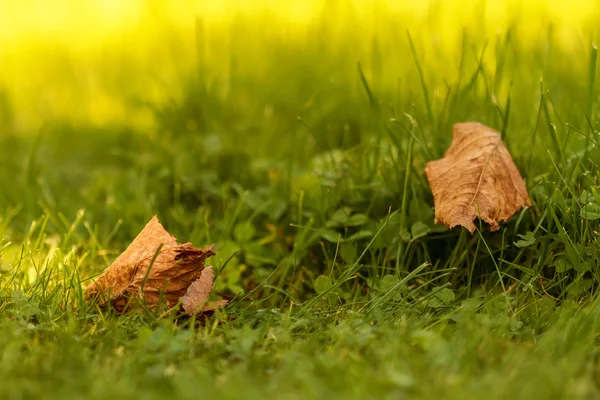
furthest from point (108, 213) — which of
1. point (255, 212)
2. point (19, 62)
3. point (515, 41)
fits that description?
point (19, 62)

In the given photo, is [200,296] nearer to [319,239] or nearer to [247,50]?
[319,239]

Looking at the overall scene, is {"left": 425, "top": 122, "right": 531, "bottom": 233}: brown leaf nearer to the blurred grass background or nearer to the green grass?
the green grass

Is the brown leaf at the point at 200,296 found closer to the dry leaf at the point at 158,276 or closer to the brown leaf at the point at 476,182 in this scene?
the dry leaf at the point at 158,276

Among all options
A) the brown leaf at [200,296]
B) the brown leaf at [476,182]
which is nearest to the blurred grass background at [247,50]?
the brown leaf at [476,182]

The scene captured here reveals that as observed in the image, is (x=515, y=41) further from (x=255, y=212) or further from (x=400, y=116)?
(x=255, y=212)

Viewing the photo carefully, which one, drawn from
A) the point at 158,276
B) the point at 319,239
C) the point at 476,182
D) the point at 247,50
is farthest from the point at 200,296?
the point at 247,50

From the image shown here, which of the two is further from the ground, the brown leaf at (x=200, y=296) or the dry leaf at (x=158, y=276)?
the dry leaf at (x=158, y=276)

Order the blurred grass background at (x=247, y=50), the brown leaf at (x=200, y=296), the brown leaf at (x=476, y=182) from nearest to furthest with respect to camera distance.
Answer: the brown leaf at (x=200, y=296) < the brown leaf at (x=476, y=182) < the blurred grass background at (x=247, y=50)
